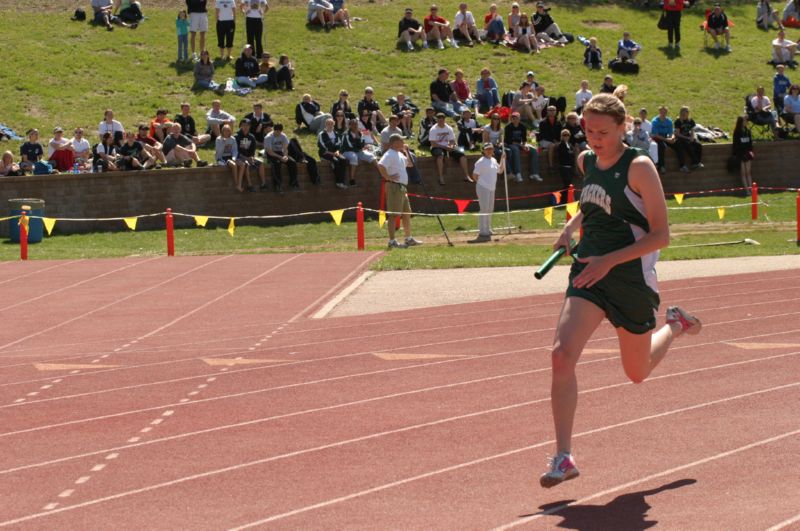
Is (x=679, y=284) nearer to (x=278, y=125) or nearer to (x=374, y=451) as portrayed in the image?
(x=374, y=451)

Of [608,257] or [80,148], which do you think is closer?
[608,257]

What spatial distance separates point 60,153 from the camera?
2519cm

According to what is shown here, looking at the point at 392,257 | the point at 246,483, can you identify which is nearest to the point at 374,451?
the point at 246,483

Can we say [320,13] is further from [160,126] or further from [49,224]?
[49,224]

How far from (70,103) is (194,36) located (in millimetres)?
4003

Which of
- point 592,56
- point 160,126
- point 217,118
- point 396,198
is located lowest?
point 396,198

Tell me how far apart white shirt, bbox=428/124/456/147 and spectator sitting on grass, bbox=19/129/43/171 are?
770cm

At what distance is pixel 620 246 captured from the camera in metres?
6.40

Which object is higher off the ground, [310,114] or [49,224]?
[310,114]

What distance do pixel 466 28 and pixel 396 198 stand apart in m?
13.5

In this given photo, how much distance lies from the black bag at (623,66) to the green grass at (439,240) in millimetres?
7400

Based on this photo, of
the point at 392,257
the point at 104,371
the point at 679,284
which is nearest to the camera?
the point at 104,371

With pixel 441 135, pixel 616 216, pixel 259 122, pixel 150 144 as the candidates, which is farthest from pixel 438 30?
pixel 616 216

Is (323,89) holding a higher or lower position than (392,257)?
higher
